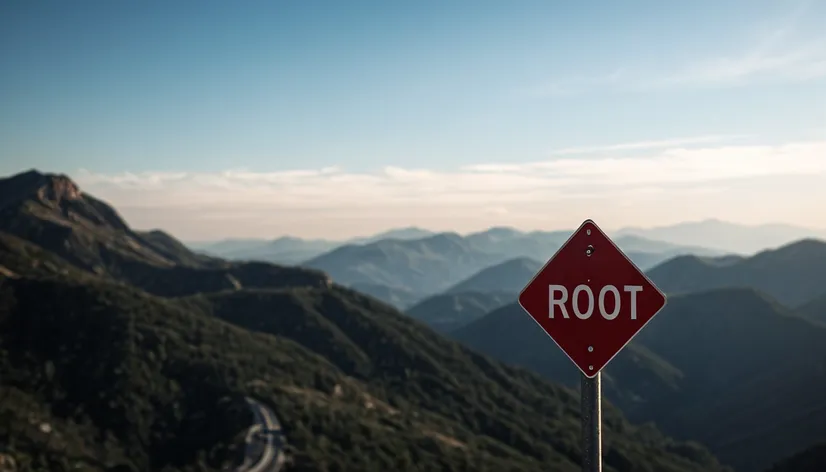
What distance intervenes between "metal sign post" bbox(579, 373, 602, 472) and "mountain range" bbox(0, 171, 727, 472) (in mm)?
51021

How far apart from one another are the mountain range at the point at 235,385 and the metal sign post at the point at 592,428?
167 ft

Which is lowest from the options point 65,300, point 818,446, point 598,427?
point 818,446

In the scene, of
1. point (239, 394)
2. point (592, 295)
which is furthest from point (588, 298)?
point (239, 394)

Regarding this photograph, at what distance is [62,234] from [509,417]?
130 metres

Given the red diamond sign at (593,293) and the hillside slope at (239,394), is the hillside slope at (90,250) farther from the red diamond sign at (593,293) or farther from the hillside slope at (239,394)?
the red diamond sign at (593,293)

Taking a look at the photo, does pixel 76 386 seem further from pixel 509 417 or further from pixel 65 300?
pixel 509 417

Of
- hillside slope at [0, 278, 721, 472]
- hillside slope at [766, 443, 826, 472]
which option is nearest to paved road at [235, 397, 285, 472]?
hillside slope at [0, 278, 721, 472]

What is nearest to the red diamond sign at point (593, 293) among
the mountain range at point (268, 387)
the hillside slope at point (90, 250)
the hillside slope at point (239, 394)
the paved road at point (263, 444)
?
the paved road at point (263, 444)

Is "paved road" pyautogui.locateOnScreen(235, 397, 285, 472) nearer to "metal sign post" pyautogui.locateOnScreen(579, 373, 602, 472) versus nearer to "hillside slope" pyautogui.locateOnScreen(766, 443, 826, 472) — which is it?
"metal sign post" pyautogui.locateOnScreen(579, 373, 602, 472)

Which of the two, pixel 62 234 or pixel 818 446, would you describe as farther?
pixel 62 234

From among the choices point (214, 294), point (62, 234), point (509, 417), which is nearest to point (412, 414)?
point (509, 417)

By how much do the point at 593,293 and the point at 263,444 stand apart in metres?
57.9

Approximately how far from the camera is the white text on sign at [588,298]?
21.4 ft

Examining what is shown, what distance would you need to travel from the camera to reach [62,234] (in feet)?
559
